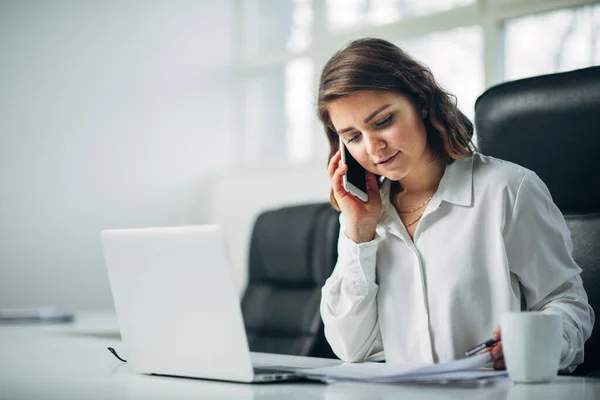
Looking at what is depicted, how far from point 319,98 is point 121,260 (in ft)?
2.04

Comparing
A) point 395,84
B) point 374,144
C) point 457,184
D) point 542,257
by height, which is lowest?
point 542,257

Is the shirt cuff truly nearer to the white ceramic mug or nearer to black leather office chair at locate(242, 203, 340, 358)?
the white ceramic mug

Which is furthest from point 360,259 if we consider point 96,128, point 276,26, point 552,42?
point 276,26

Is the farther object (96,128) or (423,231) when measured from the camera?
(96,128)

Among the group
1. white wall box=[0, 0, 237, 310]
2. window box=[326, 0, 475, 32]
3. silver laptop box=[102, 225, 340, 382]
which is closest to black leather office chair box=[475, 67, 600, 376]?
silver laptop box=[102, 225, 340, 382]

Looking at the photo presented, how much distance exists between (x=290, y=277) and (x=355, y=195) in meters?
1.30

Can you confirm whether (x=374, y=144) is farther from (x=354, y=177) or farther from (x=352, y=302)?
(x=352, y=302)

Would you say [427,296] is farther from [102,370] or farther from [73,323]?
[73,323]

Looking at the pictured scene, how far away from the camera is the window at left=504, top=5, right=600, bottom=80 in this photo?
3.60 metres

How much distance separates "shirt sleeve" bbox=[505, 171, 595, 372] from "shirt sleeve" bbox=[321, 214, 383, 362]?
0.29 m

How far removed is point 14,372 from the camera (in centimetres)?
130

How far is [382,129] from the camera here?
5.22 ft

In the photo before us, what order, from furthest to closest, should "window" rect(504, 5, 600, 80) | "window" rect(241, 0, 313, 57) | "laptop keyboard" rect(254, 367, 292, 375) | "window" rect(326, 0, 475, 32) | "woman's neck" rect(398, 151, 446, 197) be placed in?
"window" rect(241, 0, 313, 57)
"window" rect(326, 0, 475, 32)
"window" rect(504, 5, 600, 80)
"woman's neck" rect(398, 151, 446, 197)
"laptop keyboard" rect(254, 367, 292, 375)

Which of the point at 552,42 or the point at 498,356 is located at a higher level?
the point at 552,42
